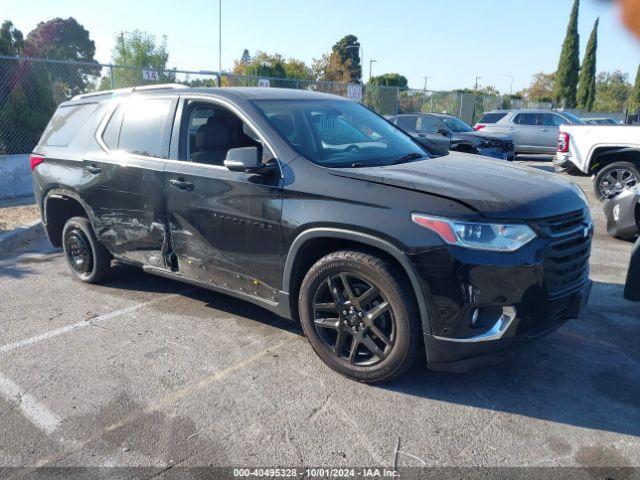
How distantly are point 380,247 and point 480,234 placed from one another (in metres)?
0.58

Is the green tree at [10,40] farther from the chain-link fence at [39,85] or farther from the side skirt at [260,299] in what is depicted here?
the side skirt at [260,299]

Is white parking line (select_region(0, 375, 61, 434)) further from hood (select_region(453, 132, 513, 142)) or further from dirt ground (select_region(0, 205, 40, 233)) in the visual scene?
hood (select_region(453, 132, 513, 142))

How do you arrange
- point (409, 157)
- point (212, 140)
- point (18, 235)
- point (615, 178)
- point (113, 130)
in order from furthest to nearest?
1. point (615, 178)
2. point (18, 235)
3. point (113, 130)
4. point (212, 140)
5. point (409, 157)

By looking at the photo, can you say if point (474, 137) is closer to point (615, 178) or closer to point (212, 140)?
point (615, 178)

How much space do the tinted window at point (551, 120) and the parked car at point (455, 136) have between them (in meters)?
4.25

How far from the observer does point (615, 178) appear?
945cm

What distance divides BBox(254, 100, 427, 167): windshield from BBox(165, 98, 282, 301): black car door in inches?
10.0

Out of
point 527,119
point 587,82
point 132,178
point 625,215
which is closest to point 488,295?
point 132,178

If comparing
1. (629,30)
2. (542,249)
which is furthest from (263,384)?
(629,30)

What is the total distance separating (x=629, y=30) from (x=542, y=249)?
108 inches

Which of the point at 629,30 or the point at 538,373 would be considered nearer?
the point at 629,30

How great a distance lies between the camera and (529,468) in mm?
2795

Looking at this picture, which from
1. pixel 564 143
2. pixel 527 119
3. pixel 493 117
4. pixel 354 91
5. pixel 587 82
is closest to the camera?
pixel 564 143

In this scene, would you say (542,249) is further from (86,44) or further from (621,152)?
(86,44)
